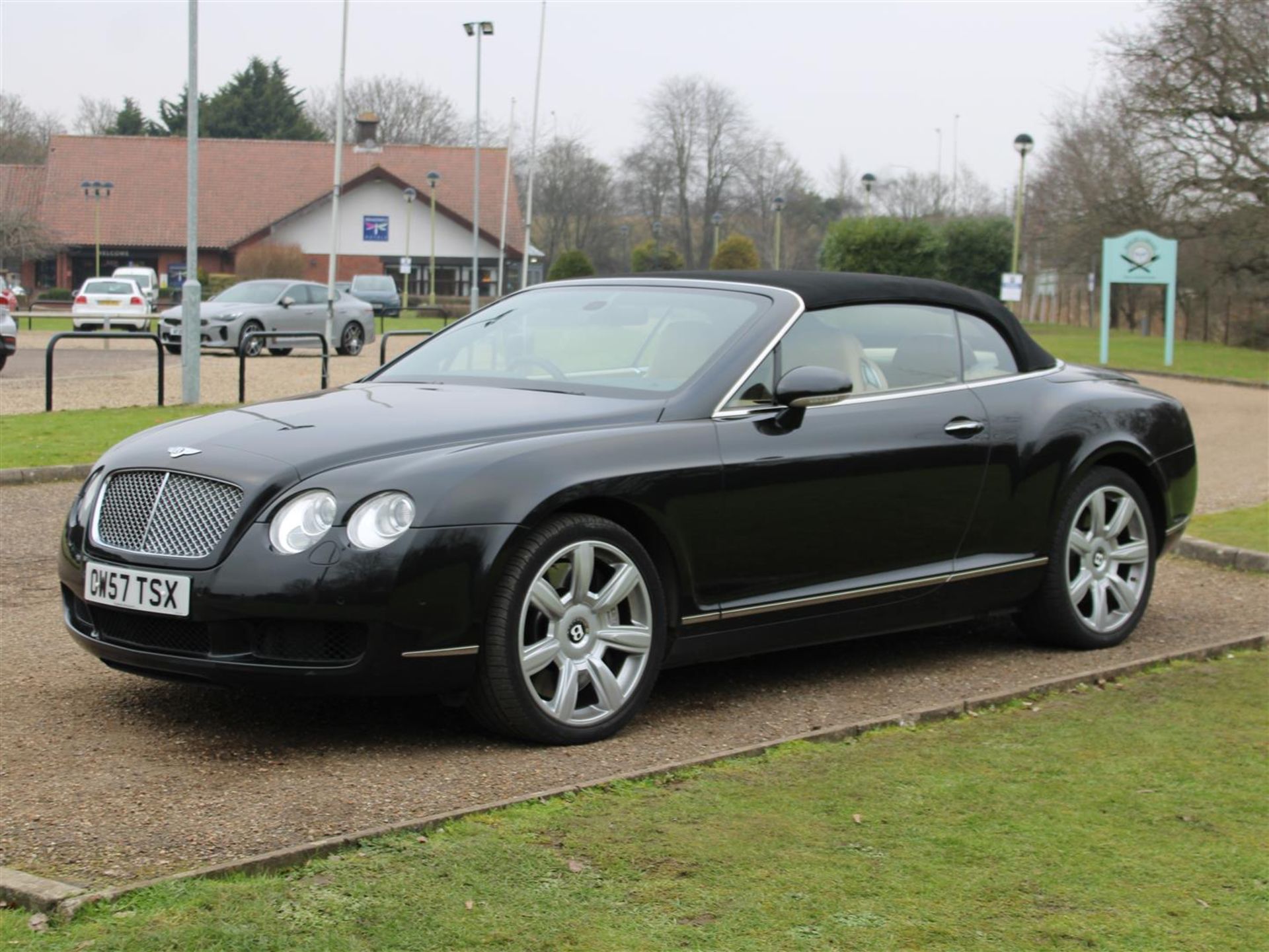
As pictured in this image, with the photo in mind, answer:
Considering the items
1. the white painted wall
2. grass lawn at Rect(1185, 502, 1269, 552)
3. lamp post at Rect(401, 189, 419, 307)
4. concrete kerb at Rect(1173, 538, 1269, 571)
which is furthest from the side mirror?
the white painted wall

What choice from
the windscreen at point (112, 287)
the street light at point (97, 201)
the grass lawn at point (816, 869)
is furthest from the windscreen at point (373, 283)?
the grass lawn at point (816, 869)

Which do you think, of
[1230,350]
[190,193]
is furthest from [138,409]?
[1230,350]

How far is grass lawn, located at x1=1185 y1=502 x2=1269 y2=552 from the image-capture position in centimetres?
1031

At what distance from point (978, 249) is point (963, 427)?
63.9 metres

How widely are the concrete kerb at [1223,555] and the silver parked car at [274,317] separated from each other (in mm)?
22655

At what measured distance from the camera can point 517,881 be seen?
383cm

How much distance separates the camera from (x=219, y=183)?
77312 millimetres

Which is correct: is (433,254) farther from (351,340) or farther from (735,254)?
(351,340)

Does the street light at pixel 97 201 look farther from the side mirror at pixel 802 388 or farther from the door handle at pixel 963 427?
the side mirror at pixel 802 388

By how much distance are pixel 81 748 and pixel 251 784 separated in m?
0.71

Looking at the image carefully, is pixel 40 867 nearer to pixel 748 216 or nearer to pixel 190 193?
pixel 190 193

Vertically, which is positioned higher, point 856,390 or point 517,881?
point 856,390

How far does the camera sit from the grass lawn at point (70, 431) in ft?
41.4

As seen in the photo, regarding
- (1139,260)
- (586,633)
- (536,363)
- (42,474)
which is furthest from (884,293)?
(1139,260)
